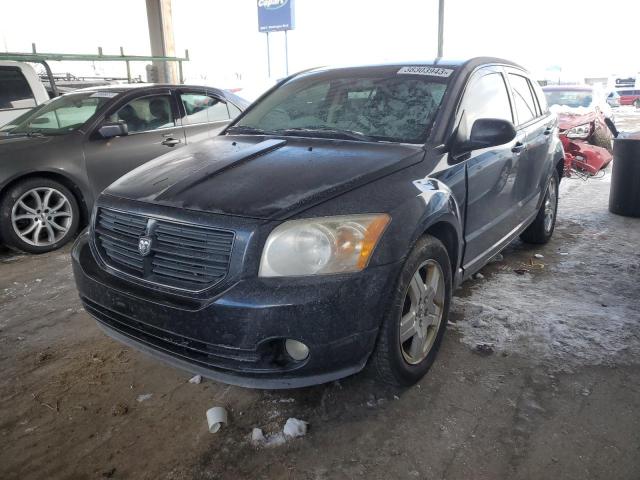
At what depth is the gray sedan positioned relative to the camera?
492 centimetres

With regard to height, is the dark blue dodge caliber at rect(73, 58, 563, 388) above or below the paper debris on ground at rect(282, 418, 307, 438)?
above

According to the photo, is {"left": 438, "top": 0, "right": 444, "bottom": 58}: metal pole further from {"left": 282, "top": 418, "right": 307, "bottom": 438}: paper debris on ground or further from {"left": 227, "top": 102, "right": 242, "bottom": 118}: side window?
{"left": 282, "top": 418, "right": 307, "bottom": 438}: paper debris on ground

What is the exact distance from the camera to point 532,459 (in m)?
2.16

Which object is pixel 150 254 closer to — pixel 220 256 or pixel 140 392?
pixel 220 256

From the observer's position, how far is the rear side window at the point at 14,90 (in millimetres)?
7449

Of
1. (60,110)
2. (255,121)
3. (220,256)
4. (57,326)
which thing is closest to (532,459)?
(220,256)

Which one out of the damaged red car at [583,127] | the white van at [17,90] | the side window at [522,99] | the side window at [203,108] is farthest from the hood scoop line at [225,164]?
the damaged red car at [583,127]

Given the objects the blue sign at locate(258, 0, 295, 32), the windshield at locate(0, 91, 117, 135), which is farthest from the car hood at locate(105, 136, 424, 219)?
the blue sign at locate(258, 0, 295, 32)

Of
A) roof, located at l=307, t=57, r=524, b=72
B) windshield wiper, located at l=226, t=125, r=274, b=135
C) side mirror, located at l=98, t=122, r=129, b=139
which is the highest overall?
roof, located at l=307, t=57, r=524, b=72

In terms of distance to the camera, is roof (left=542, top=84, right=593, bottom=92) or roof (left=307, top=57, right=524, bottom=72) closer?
roof (left=307, top=57, right=524, bottom=72)

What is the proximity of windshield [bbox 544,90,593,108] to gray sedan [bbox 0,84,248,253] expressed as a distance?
869 centimetres

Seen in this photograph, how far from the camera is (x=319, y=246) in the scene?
6.99 feet

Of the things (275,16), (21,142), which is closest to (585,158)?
(21,142)

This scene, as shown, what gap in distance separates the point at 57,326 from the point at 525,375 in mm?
2936
